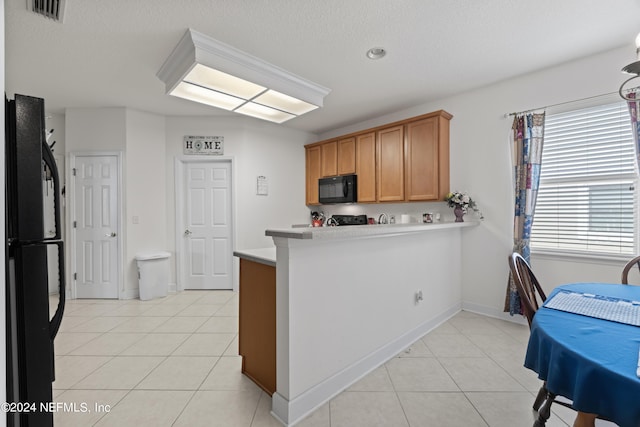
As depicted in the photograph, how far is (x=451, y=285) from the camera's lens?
3.34 metres

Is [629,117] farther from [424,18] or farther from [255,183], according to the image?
[255,183]

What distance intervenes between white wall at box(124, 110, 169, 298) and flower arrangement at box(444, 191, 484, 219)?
4111 mm

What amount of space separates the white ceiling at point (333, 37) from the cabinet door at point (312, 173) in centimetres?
183

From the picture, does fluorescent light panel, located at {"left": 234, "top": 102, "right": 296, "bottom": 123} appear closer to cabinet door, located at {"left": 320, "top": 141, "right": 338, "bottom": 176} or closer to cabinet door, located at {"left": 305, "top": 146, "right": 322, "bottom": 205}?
cabinet door, located at {"left": 320, "top": 141, "right": 338, "bottom": 176}

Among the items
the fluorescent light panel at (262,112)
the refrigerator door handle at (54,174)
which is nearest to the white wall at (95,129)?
the fluorescent light panel at (262,112)

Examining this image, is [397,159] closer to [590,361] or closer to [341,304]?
[341,304]

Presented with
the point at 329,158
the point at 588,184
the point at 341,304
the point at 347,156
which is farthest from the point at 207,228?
the point at 588,184

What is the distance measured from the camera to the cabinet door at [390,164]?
391 centimetres

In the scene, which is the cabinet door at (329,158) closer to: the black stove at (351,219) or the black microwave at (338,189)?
the black microwave at (338,189)

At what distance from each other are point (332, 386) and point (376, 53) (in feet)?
9.11

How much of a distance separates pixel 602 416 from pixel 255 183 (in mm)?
4445

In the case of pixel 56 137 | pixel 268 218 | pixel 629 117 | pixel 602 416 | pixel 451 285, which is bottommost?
pixel 451 285

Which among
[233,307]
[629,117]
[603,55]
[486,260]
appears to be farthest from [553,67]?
[233,307]

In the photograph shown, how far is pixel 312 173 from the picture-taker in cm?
527
